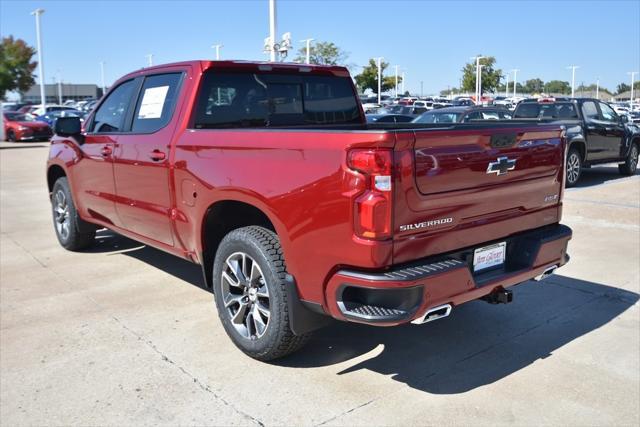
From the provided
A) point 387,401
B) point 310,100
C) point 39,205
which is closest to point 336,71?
point 310,100

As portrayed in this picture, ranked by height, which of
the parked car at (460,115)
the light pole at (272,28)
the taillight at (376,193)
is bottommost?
the taillight at (376,193)

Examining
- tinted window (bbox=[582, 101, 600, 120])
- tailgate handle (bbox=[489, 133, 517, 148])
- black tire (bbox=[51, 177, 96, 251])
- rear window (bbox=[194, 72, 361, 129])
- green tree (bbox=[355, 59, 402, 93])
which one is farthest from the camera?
green tree (bbox=[355, 59, 402, 93])

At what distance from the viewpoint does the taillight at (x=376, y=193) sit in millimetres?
3078

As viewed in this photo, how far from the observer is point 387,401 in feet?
11.5

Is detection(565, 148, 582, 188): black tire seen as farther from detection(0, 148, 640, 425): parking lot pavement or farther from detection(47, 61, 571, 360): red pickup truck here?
detection(47, 61, 571, 360): red pickup truck

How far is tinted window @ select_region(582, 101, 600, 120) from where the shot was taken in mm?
13297

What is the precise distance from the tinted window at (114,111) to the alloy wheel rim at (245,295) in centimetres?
216

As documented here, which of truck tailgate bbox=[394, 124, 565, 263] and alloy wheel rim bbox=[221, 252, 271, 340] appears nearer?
truck tailgate bbox=[394, 124, 565, 263]

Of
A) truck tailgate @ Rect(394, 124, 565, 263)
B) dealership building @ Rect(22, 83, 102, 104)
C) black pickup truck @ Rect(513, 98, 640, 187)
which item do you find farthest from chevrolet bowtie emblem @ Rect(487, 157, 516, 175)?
dealership building @ Rect(22, 83, 102, 104)

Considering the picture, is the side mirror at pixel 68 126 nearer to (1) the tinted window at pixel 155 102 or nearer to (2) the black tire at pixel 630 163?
(1) the tinted window at pixel 155 102

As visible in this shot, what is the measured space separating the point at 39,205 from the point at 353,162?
8.99 meters

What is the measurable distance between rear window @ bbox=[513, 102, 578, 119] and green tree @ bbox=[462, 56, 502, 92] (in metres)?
76.4

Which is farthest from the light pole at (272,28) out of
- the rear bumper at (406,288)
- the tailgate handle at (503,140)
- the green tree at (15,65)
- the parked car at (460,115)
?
the green tree at (15,65)

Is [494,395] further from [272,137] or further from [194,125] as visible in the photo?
[194,125]
